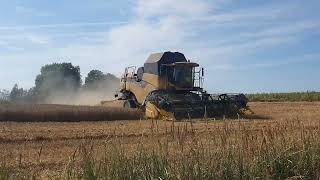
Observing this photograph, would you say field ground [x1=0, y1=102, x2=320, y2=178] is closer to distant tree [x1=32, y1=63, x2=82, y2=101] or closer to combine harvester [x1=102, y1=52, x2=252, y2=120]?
combine harvester [x1=102, y1=52, x2=252, y2=120]

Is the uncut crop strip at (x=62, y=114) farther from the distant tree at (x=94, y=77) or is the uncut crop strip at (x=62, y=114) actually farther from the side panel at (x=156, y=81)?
A: the distant tree at (x=94, y=77)

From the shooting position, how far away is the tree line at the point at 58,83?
4168 centimetres

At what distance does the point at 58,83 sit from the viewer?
4609 centimetres

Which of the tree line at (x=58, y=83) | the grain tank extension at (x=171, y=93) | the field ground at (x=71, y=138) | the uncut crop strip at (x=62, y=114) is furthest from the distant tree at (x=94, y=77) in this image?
the field ground at (x=71, y=138)

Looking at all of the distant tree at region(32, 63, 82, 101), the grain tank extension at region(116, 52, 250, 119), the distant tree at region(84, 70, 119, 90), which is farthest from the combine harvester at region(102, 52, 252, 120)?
the distant tree at region(32, 63, 82, 101)

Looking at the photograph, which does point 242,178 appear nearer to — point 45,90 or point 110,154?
point 110,154

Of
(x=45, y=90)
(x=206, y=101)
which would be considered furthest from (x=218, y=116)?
(x=45, y=90)

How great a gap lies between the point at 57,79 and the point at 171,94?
70.5 feet

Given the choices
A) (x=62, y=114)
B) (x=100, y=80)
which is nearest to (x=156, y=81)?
(x=62, y=114)

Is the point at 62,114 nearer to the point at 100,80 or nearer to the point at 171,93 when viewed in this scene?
the point at 171,93

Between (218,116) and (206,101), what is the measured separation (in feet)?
3.03

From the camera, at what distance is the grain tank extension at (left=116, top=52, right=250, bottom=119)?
24641 millimetres

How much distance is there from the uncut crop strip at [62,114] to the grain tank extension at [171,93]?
50.2 inches

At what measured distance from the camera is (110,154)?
25.0 ft
